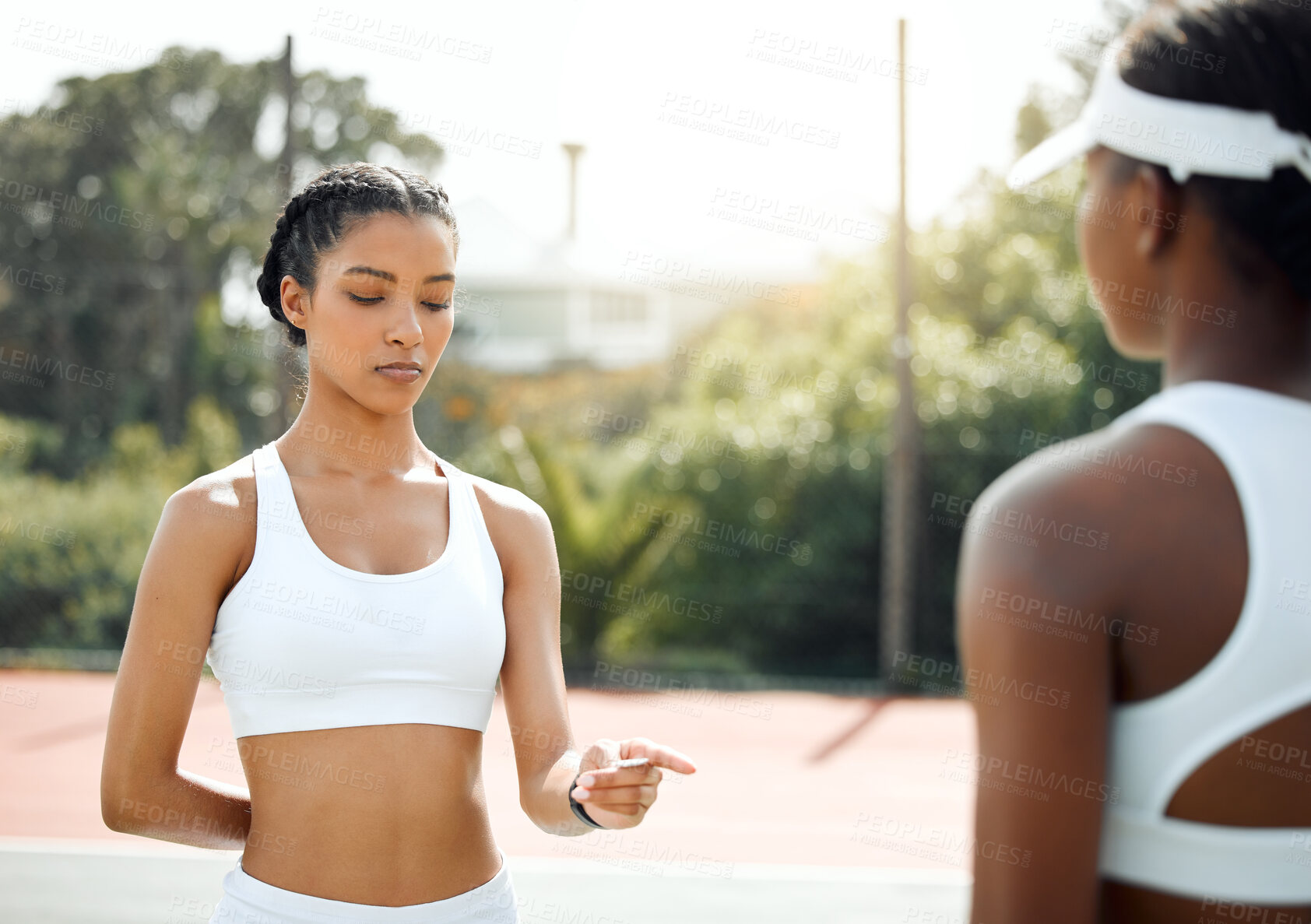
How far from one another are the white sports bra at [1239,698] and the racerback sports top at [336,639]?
118 cm

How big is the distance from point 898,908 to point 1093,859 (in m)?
5.29

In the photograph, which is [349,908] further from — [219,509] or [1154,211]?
[1154,211]

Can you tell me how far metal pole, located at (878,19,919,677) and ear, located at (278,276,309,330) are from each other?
11.1m

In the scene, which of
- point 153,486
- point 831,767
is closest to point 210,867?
point 831,767

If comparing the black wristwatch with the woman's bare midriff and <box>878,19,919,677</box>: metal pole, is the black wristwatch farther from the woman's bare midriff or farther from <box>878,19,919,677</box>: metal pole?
<box>878,19,919,677</box>: metal pole

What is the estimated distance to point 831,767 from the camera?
959cm

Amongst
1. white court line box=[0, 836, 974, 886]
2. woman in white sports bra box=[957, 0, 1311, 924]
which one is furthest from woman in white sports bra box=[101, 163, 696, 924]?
white court line box=[0, 836, 974, 886]

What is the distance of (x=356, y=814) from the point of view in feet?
6.79

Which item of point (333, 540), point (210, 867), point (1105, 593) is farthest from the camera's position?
point (210, 867)

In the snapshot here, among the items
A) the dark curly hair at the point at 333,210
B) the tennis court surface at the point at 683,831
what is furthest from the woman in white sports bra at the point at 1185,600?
the tennis court surface at the point at 683,831

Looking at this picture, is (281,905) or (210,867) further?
(210,867)

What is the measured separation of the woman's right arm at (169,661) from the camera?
6.63 feet

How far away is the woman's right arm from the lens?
2.02 metres

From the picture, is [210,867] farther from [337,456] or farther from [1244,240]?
[1244,240]
